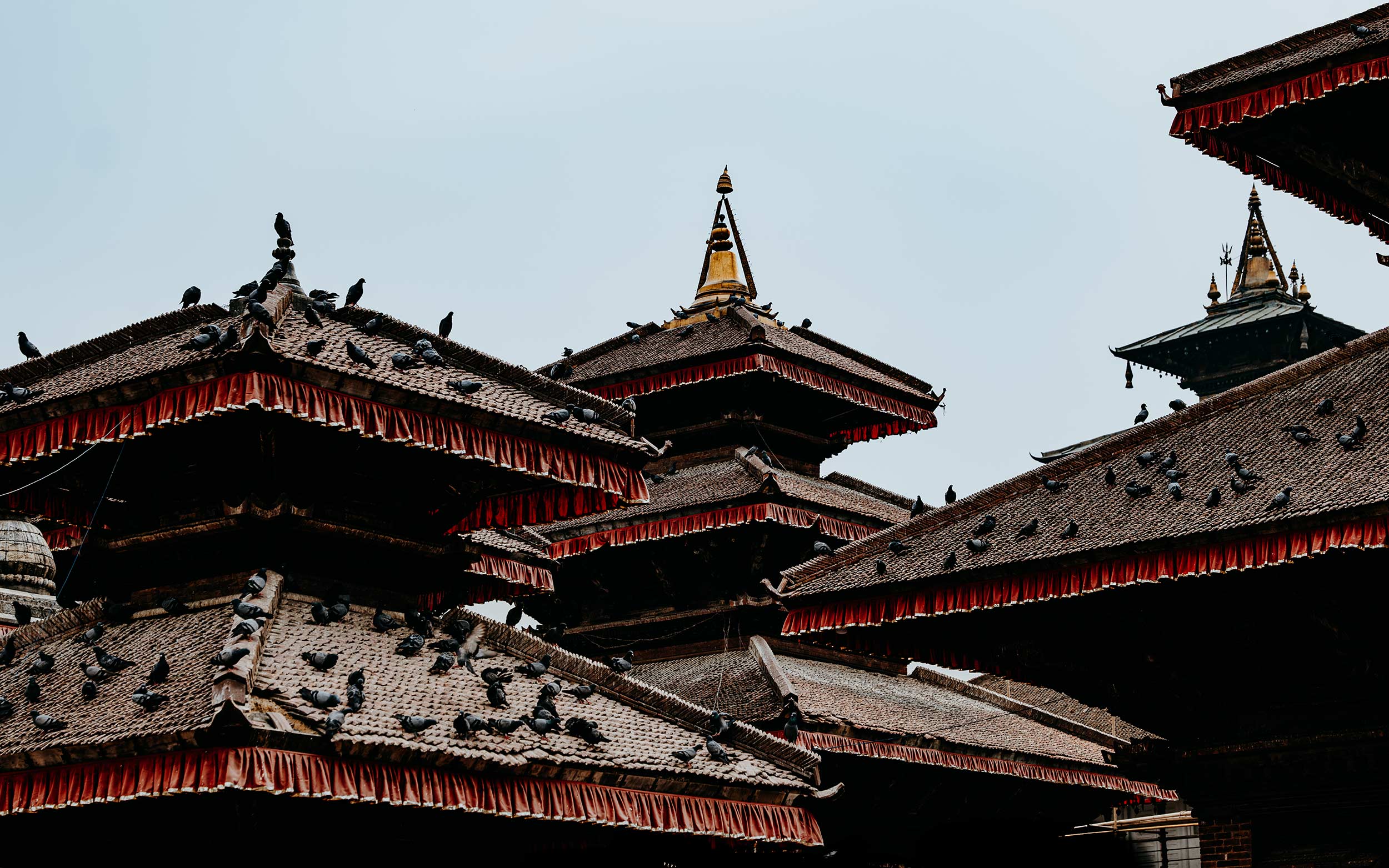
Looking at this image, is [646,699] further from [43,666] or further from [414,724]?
[43,666]

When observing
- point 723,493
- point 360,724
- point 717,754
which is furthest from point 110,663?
point 723,493

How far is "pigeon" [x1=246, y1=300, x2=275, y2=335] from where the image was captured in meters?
11.6

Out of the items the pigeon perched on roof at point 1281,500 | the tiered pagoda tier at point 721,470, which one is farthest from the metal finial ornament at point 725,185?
the pigeon perched on roof at point 1281,500

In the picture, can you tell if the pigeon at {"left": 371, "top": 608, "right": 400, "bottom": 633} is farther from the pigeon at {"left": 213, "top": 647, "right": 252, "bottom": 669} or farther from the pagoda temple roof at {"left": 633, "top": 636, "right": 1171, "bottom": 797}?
the pagoda temple roof at {"left": 633, "top": 636, "right": 1171, "bottom": 797}

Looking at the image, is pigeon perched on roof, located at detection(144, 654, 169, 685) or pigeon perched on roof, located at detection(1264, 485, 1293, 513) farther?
pigeon perched on roof, located at detection(1264, 485, 1293, 513)

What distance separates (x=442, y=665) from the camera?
39.2ft

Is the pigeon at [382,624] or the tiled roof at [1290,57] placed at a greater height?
the tiled roof at [1290,57]

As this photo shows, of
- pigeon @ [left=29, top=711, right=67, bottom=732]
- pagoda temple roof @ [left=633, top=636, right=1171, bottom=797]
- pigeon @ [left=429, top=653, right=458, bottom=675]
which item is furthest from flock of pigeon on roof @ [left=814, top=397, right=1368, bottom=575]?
pigeon @ [left=29, top=711, right=67, bottom=732]

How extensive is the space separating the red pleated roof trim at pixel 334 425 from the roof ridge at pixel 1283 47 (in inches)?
217

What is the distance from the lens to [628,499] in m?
13.5

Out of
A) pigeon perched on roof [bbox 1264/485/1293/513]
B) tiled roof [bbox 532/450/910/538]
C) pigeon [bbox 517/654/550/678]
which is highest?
tiled roof [bbox 532/450/910/538]

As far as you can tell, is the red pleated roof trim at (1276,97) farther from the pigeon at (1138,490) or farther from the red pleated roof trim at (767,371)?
the red pleated roof trim at (767,371)

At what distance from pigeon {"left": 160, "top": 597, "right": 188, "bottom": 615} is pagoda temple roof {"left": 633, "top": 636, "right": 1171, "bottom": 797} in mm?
7838

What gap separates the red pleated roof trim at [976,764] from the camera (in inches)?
741
